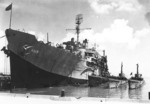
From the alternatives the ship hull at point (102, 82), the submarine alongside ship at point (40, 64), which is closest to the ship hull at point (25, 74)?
the submarine alongside ship at point (40, 64)

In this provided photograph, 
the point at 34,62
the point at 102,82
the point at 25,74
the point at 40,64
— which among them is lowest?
the point at 102,82

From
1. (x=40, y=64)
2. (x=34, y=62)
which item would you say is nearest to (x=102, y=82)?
(x=40, y=64)

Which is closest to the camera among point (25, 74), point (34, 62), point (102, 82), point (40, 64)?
point (34, 62)

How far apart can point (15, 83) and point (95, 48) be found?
1466 centimetres

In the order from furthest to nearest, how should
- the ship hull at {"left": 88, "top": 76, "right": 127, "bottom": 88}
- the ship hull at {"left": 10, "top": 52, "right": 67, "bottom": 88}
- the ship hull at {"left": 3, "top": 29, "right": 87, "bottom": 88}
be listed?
the ship hull at {"left": 88, "top": 76, "right": 127, "bottom": 88} < the ship hull at {"left": 10, "top": 52, "right": 67, "bottom": 88} < the ship hull at {"left": 3, "top": 29, "right": 87, "bottom": 88}

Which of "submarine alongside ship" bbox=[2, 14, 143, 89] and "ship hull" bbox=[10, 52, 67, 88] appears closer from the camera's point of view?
"submarine alongside ship" bbox=[2, 14, 143, 89]

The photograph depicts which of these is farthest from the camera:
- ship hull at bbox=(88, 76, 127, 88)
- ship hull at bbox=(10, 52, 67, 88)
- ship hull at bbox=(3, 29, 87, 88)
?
ship hull at bbox=(88, 76, 127, 88)

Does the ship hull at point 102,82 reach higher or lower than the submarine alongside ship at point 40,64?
lower

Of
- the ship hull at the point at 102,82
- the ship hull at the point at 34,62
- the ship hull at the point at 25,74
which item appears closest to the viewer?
the ship hull at the point at 34,62

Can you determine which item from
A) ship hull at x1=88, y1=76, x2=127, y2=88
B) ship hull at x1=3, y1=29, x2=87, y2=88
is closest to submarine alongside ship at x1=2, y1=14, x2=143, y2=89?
ship hull at x1=3, y1=29, x2=87, y2=88

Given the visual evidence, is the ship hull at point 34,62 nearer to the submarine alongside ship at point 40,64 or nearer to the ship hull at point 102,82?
the submarine alongside ship at point 40,64

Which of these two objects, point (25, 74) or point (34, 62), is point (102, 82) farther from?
point (25, 74)

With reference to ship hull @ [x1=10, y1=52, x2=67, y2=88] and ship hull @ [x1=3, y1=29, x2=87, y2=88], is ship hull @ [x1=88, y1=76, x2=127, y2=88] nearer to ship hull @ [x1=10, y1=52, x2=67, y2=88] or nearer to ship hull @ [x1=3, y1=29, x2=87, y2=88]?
ship hull @ [x1=3, y1=29, x2=87, y2=88]

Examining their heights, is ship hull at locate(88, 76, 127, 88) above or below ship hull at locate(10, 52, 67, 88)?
below
